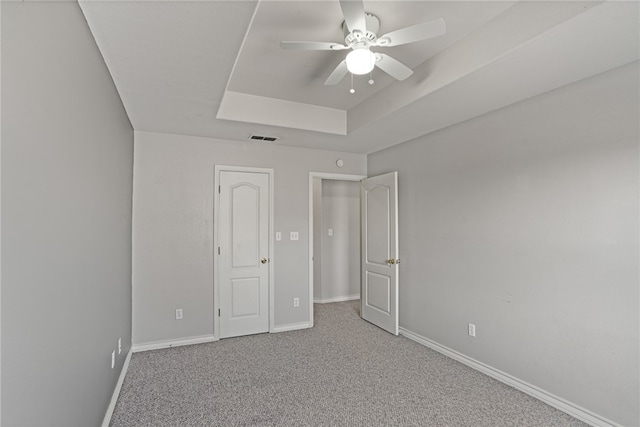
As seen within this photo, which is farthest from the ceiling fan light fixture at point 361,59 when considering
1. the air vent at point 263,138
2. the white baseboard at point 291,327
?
the white baseboard at point 291,327

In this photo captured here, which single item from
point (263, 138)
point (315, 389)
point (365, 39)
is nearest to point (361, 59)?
point (365, 39)

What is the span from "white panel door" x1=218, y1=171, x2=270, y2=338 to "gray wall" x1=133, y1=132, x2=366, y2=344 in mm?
134

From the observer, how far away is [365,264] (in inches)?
182

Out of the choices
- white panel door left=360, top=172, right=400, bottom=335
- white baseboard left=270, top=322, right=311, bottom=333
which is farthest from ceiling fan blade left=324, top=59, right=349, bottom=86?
white baseboard left=270, top=322, right=311, bottom=333

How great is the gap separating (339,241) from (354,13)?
4.54 metres

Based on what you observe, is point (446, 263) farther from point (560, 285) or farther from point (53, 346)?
point (53, 346)

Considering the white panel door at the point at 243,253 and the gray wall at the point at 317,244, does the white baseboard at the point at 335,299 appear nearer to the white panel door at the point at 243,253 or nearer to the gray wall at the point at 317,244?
the gray wall at the point at 317,244

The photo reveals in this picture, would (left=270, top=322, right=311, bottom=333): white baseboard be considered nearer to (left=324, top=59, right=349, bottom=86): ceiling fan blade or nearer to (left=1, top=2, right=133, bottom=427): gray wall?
(left=1, top=2, right=133, bottom=427): gray wall

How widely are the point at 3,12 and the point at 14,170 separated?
1.46 ft

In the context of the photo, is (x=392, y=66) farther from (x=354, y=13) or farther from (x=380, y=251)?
(x=380, y=251)

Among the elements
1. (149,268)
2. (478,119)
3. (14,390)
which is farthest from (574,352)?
(149,268)

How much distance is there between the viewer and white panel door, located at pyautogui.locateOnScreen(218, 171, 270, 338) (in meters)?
3.99

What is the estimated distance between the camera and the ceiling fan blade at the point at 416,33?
1.73 meters

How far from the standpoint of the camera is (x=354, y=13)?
5.60 ft
